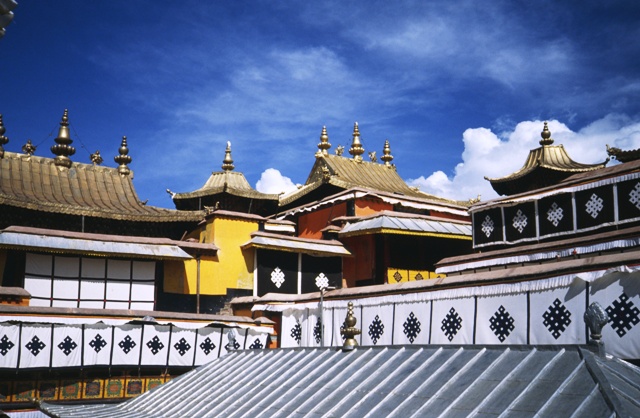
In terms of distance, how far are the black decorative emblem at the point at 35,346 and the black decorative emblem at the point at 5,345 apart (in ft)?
1.29

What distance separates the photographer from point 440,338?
46.6ft

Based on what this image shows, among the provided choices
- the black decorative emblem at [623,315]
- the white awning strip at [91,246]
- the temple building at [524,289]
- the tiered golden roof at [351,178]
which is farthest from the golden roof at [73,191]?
the black decorative emblem at [623,315]

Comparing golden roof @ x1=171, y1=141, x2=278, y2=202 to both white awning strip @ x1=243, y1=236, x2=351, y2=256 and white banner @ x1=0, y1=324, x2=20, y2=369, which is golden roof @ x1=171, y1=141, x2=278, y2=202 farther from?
white banner @ x1=0, y1=324, x2=20, y2=369

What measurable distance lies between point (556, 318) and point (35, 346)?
12.1m

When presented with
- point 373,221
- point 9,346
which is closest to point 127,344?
point 9,346

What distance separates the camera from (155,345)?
1728 centimetres

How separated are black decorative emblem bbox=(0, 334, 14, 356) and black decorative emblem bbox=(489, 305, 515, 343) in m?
11.2

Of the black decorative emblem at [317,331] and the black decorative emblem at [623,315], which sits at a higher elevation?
the black decorative emblem at [623,315]

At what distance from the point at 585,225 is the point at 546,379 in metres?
12.5

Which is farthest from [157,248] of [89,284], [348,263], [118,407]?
[118,407]

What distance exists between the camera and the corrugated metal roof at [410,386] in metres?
4.68

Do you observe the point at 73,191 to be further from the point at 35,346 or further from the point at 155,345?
the point at 35,346

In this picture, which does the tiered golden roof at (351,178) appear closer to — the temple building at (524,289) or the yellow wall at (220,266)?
the yellow wall at (220,266)

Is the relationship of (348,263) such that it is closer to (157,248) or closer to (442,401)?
(157,248)
